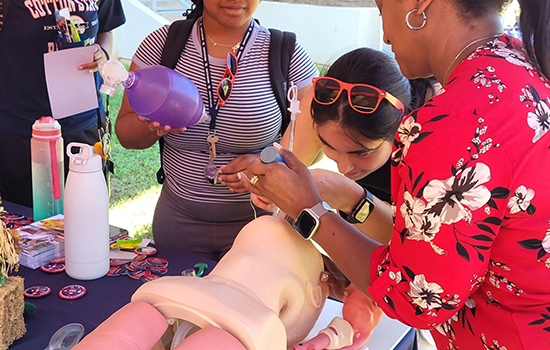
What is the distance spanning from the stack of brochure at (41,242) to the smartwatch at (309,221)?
2.30 ft

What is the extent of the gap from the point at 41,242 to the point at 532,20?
1.22 meters

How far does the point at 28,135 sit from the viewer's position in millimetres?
2006

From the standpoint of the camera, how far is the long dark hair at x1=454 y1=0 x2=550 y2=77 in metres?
0.85

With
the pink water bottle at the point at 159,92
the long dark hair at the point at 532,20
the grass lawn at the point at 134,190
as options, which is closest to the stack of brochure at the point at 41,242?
the pink water bottle at the point at 159,92

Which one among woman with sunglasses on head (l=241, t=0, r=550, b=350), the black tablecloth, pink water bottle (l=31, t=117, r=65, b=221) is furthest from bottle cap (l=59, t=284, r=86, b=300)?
woman with sunglasses on head (l=241, t=0, r=550, b=350)

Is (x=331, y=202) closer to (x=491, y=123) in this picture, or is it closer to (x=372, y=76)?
(x=372, y=76)

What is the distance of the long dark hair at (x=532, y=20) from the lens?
0.85m

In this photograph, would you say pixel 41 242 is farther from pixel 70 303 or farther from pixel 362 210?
pixel 362 210

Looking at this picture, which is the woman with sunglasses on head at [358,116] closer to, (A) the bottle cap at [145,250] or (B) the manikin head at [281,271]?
(B) the manikin head at [281,271]

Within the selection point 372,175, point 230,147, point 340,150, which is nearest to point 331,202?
point 340,150

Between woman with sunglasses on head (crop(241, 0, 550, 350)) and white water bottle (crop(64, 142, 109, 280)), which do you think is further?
white water bottle (crop(64, 142, 109, 280))

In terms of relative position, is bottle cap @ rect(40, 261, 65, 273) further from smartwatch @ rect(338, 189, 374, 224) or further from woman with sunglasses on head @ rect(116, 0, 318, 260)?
smartwatch @ rect(338, 189, 374, 224)

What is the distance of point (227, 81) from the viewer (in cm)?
168

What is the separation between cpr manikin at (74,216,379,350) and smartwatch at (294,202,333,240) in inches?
1.4
